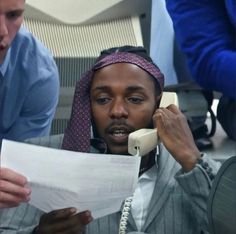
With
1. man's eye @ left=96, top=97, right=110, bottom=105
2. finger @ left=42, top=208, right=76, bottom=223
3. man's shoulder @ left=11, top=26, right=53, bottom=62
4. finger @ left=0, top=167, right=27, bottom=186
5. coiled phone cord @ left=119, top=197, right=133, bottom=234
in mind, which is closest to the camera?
finger @ left=0, top=167, right=27, bottom=186

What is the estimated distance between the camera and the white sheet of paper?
94cm

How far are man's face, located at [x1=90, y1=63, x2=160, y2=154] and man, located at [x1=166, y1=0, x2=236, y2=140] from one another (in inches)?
5.9

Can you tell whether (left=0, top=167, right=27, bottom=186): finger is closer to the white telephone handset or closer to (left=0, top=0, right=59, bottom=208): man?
the white telephone handset

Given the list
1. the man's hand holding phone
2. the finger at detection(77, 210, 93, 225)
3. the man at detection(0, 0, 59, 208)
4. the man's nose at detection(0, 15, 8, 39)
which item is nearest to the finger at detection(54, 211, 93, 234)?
the finger at detection(77, 210, 93, 225)

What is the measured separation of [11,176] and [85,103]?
0.38 metres

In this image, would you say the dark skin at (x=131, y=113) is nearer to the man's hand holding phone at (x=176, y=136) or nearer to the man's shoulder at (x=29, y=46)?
the man's hand holding phone at (x=176, y=136)

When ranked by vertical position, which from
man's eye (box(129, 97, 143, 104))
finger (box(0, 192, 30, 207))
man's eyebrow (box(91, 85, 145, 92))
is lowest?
man's eye (box(129, 97, 143, 104))

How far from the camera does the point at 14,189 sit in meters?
0.95

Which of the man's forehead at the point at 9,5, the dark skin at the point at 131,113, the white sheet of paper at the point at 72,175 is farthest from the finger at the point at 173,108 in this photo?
the man's forehead at the point at 9,5

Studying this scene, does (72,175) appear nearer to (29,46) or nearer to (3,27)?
(3,27)

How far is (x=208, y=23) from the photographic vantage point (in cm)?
139

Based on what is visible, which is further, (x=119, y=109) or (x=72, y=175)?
(x=119, y=109)

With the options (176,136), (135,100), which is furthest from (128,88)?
(176,136)

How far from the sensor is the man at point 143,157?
3.85 ft
